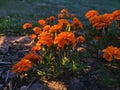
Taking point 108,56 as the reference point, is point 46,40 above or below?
above

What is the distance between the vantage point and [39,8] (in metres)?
10.3

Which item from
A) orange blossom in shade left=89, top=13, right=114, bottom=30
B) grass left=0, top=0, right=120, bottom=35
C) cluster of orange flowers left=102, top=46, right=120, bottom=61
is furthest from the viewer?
grass left=0, top=0, right=120, bottom=35

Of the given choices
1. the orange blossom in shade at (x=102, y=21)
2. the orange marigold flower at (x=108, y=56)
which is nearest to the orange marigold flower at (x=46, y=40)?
the orange marigold flower at (x=108, y=56)

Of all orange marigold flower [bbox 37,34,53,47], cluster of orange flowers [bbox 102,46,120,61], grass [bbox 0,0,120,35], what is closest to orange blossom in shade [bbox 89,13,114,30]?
cluster of orange flowers [bbox 102,46,120,61]

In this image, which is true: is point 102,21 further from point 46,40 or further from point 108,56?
point 46,40

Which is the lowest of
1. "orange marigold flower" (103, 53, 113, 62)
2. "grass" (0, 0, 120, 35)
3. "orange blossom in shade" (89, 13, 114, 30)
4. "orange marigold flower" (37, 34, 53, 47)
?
"orange marigold flower" (103, 53, 113, 62)

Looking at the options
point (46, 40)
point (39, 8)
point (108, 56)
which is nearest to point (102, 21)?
point (108, 56)

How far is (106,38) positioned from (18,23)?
3440mm

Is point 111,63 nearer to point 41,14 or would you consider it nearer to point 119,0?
point 41,14

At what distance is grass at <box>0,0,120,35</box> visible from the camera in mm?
8745

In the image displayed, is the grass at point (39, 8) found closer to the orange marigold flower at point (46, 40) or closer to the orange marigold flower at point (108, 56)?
the orange marigold flower at point (46, 40)

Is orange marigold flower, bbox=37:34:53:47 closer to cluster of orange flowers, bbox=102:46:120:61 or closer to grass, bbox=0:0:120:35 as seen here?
cluster of orange flowers, bbox=102:46:120:61

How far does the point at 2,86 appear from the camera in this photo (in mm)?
4227

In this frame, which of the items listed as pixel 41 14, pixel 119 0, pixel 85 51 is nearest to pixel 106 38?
pixel 85 51
